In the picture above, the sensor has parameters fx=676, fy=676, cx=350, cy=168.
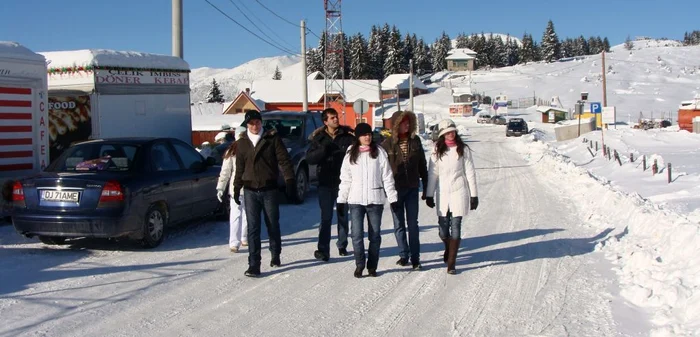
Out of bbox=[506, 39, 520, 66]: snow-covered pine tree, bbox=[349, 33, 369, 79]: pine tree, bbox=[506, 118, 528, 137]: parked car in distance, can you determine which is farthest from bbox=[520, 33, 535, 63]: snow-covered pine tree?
bbox=[506, 118, 528, 137]: parked car in distance

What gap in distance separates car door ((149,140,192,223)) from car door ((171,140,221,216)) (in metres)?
0.13

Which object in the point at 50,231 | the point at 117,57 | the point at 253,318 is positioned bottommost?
the point at 253,318

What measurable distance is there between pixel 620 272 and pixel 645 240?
5.75 ft

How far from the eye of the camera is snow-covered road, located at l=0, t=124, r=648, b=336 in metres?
5.68

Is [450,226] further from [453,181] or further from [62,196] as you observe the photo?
[62,196]

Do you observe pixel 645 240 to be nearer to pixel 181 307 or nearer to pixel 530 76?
pixel 181 307

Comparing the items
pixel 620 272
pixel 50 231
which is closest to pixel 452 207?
pixel 620 272

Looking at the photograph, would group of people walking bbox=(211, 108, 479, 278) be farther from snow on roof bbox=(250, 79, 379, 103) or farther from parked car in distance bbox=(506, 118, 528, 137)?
snow on roof bbox=(250, 79, 379, 103)

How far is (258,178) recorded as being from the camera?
7.39m

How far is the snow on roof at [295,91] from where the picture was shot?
211 feet

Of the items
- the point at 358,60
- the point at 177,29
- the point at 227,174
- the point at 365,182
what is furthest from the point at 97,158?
the point at 358,60

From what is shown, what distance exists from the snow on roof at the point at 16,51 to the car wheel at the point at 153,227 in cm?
417

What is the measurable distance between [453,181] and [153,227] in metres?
4.06

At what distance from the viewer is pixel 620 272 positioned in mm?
7461
